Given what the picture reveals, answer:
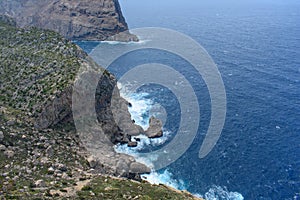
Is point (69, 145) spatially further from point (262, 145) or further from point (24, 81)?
point (262, 145)

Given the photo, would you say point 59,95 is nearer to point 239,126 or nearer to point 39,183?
point 39,183

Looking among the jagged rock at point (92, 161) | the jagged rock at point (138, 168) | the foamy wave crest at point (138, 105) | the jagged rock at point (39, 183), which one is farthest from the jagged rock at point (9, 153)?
the foamy wave crest at point (138, 105)

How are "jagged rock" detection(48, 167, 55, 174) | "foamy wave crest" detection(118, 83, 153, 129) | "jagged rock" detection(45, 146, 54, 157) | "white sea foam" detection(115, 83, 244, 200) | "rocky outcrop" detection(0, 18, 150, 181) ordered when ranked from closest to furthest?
"jagged rock" detection(48, 167, 55, 174) → "jagged rock" detection(45, 146, 54, 157) → "white sea foam" detection(115, 83, 244, 200) → "rocky outcrop" detection(0, 18, 150, 181) → "foamy wave crest" detection(118, 83, 153, 129)

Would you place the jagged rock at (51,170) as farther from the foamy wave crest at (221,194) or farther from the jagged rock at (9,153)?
the foamy wave crest at (221,194)

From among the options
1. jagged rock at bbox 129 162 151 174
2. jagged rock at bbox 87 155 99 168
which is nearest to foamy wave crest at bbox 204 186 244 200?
jagged rock at bbox 129 162 151 174

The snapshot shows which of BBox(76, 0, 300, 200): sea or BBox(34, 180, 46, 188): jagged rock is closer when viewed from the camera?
BBox(34, 180, 46, 188): jagged rock

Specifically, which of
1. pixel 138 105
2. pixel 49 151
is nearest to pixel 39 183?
pixel 49 151

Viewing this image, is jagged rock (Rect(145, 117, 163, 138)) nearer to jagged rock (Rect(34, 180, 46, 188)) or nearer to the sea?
the sea
